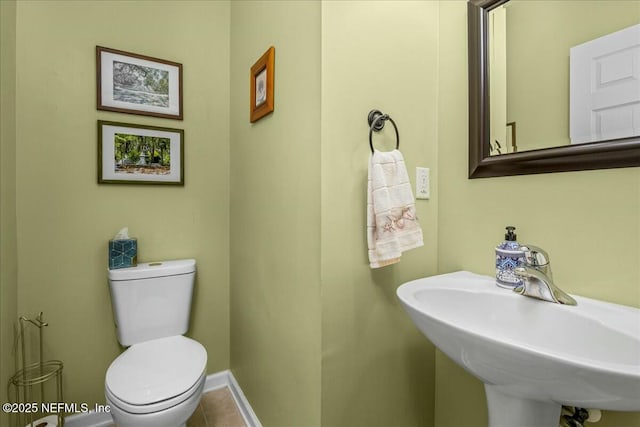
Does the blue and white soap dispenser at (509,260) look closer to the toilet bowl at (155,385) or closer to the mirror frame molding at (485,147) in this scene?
the mirror frame molding at (485,147)

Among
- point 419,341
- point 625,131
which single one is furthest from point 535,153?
point 419,341

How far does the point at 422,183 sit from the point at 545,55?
0.54 metres

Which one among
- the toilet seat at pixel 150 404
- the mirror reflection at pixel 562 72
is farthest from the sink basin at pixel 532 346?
the toilet seat at pixel 150 404

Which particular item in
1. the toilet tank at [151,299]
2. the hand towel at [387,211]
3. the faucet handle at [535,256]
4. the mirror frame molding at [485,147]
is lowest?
the toilet tank at [151,299]

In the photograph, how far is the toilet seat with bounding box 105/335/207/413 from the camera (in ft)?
3.33

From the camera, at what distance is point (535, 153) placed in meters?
0.91

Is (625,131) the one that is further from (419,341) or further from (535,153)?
(419,341)

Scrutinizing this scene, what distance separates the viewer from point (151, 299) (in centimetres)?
144

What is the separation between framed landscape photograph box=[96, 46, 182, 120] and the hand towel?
1250 millimetres

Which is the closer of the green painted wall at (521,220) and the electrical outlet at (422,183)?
the green painted wall at (521,220)

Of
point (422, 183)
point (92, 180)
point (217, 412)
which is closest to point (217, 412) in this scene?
point (217, 412)

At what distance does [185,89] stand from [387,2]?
1.17m

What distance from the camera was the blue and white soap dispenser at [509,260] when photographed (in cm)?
89

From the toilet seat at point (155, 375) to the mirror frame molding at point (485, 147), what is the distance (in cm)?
132
